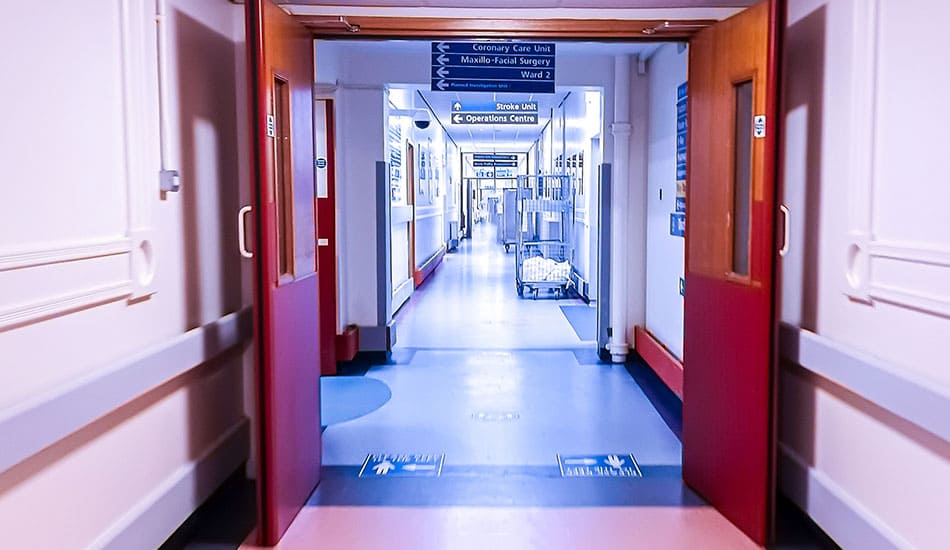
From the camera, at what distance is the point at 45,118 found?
220cm

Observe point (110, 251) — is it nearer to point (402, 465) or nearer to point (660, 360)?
point (402, 465)

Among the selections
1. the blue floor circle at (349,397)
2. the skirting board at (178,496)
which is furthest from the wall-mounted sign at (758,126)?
the blue floor circle at (349,397)

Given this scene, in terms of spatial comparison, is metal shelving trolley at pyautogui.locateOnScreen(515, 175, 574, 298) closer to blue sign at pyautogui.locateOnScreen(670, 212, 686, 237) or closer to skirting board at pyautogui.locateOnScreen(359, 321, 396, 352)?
skirting board at pyautogui.locateOnScreen(359, 321, 396, 352)

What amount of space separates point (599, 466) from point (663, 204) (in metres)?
2.62

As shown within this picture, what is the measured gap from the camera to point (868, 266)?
2.70 metres

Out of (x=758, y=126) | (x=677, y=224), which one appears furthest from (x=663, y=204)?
(x=758, y=126)

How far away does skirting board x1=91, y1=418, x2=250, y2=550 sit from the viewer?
106 inches

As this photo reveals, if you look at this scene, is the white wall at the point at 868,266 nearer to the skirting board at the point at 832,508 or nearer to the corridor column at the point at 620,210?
the skirting board at the point at 832,508

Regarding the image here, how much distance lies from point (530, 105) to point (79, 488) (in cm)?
1011

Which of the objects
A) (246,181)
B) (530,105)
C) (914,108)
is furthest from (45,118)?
(530,105)

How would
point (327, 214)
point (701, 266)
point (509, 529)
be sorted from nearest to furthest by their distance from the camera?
point (509, 529)
point (701, 266)
point (327, 214)

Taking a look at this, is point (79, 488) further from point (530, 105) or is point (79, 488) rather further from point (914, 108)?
point (530, 105)

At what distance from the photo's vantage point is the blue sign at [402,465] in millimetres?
4012

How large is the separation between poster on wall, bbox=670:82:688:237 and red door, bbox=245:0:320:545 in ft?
8.98
